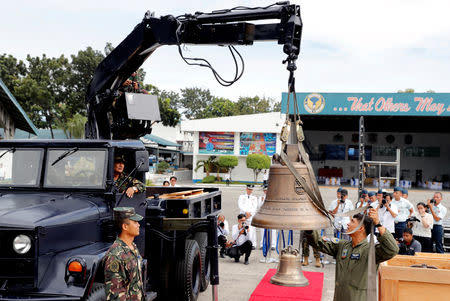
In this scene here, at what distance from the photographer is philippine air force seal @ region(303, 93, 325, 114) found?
1384 inches

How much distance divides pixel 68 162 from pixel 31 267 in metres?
1.72

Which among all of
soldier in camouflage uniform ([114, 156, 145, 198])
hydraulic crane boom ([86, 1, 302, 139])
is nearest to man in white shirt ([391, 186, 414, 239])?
hydraulic crane boom ([86, 1, 302, 139])

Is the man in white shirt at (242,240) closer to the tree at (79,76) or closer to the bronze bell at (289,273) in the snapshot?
the bronze bell at (289,273)

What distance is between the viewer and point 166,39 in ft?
23.5

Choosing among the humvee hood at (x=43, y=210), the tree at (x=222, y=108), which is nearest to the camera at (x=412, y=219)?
the humvee hood at (x=43, y=210)

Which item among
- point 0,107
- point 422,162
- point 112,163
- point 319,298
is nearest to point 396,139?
point 422,162

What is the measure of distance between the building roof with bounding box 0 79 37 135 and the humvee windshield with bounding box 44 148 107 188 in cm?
1042

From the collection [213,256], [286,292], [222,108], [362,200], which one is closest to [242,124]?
[362,200]

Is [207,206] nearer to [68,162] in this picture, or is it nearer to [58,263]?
[68,162]

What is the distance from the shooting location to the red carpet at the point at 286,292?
26.7 ft

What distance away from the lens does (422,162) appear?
152 feet

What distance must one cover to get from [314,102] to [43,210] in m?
31.4

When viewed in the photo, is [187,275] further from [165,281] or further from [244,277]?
[244,277]

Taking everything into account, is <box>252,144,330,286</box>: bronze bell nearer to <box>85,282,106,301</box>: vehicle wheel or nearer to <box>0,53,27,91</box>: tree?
<box>85,282,106,301</box>: vehicle wheel
